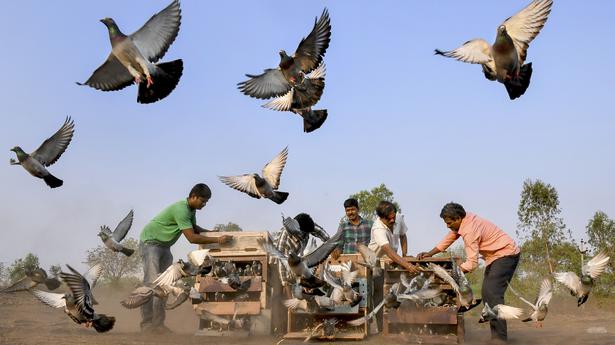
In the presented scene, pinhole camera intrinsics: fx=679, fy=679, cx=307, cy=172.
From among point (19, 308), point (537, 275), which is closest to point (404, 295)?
point (19, 308)

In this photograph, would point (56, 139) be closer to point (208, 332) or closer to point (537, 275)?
point (208, 332)

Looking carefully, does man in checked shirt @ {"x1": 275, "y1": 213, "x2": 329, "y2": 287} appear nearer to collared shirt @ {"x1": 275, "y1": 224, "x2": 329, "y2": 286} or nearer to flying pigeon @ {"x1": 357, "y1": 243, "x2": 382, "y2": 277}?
collared shirt @ {"x1": 275, "y1": 224, "x2": 329, "y2": 286}

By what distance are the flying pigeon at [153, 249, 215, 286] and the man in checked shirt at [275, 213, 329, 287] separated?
0.89 metres

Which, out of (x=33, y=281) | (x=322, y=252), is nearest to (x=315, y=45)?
(x=322, y=252)

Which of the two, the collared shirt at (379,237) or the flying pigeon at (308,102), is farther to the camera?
the flying pigeon at (308,102)

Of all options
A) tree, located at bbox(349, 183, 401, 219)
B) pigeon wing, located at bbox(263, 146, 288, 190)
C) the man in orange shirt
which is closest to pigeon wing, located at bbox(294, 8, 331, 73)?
pigeon wing, located at bbox(263, 146, 288, 190)

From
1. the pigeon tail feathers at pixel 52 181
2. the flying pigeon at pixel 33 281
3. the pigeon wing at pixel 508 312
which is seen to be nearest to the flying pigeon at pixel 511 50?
the pigeon wing at pixel 508 312

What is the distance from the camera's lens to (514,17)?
7.80 m

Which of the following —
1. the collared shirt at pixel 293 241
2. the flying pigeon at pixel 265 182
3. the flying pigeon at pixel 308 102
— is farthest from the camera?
the flying pigeon at pixel 265 182

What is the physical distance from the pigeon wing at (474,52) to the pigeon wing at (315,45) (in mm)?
1971

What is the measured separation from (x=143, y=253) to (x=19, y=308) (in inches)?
247

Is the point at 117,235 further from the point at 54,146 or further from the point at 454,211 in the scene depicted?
the point at 454,211

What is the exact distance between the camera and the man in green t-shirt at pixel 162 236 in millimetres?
8695

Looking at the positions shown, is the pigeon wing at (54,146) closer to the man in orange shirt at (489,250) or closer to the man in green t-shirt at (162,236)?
the man in green t-shirt at (162,236)
